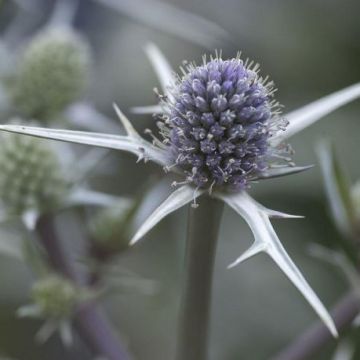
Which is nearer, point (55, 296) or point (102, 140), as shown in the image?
point (102, 140)

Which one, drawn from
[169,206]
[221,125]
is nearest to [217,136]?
[221,125]

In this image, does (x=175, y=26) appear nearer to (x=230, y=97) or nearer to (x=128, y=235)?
(x=128, y=235)

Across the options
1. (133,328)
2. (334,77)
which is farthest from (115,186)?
(334,77)

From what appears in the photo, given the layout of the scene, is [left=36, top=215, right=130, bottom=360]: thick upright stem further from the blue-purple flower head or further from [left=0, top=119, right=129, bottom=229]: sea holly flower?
the blue-purple flower head

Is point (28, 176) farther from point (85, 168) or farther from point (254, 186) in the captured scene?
point (254, 186)

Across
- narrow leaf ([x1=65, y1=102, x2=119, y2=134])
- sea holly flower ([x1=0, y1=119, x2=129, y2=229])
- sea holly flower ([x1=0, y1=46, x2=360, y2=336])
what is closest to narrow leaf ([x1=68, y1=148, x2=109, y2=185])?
sea holly flower ([x1=0, y1=119, x2=129, y2=229])
